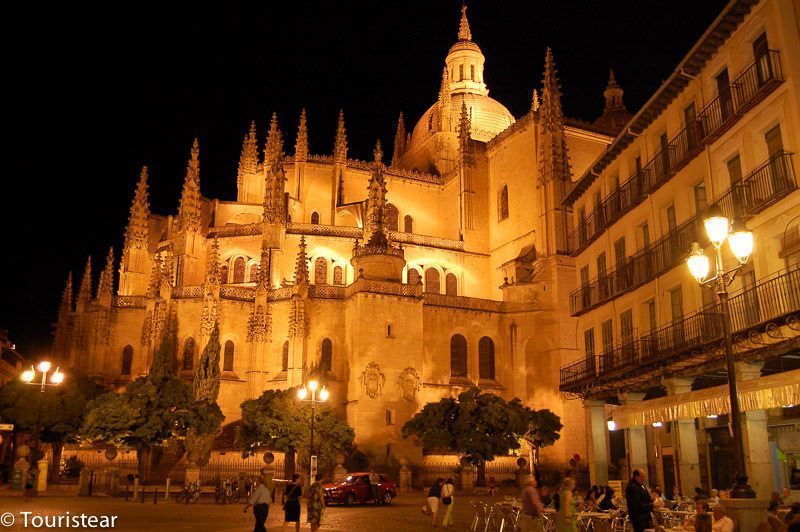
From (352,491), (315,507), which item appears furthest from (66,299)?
(315,507)

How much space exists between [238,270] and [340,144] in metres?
11.7

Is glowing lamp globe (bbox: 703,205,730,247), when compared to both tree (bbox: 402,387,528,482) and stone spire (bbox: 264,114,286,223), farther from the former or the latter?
stone spire (bbox: 264,114,286,223)

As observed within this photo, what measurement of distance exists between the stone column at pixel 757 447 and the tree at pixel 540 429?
64.3 feet

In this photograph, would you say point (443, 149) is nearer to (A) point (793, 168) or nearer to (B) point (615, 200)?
(B) point (615, 200)

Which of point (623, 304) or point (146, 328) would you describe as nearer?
point (623, 304)

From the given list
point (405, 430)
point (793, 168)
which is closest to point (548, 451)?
point (405, 430)

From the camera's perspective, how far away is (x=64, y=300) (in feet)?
159

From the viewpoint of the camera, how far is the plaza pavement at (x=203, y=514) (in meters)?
17.7

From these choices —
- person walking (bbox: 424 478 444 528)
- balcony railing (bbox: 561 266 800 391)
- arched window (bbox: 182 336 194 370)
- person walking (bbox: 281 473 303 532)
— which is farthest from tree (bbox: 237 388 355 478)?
person walking (bbox: 281 473 303 532)

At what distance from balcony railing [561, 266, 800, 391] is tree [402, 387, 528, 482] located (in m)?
9.44

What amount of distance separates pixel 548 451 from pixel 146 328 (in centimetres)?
2163

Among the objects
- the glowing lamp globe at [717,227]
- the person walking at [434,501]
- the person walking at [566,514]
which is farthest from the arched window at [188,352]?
the glowing lamp globe at [717,227]

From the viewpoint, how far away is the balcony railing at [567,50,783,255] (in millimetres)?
16188

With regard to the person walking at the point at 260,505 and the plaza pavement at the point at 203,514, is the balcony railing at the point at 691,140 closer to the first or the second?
the plaza pavement at the point at 203,514
